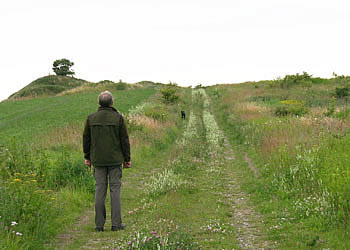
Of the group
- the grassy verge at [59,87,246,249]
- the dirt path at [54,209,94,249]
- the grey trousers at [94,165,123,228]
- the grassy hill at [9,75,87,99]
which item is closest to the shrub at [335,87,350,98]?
the grassy verge at [59,87,246,249]

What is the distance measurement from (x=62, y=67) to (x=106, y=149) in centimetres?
10262

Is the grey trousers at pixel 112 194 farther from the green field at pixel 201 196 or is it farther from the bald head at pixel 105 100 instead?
the bald head at pixel 105 100

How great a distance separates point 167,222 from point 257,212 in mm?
2503

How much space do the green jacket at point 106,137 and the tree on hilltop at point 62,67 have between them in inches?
4003

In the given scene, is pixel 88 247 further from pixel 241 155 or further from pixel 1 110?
pixel 1 110

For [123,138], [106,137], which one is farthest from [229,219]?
[106,137]

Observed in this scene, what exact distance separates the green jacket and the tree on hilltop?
10167 centimetres

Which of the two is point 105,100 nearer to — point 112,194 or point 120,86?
point 112,194

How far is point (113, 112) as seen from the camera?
7.09 metres

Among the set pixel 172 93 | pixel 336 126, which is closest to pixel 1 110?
pixel 172 93

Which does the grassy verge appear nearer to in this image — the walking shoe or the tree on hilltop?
the walking shoe

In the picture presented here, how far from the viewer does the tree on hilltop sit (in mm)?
102875

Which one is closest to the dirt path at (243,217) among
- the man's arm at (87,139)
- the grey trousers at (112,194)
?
the grey trousers at (112,194)

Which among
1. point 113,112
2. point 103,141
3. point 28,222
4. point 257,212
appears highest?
point 113,112
